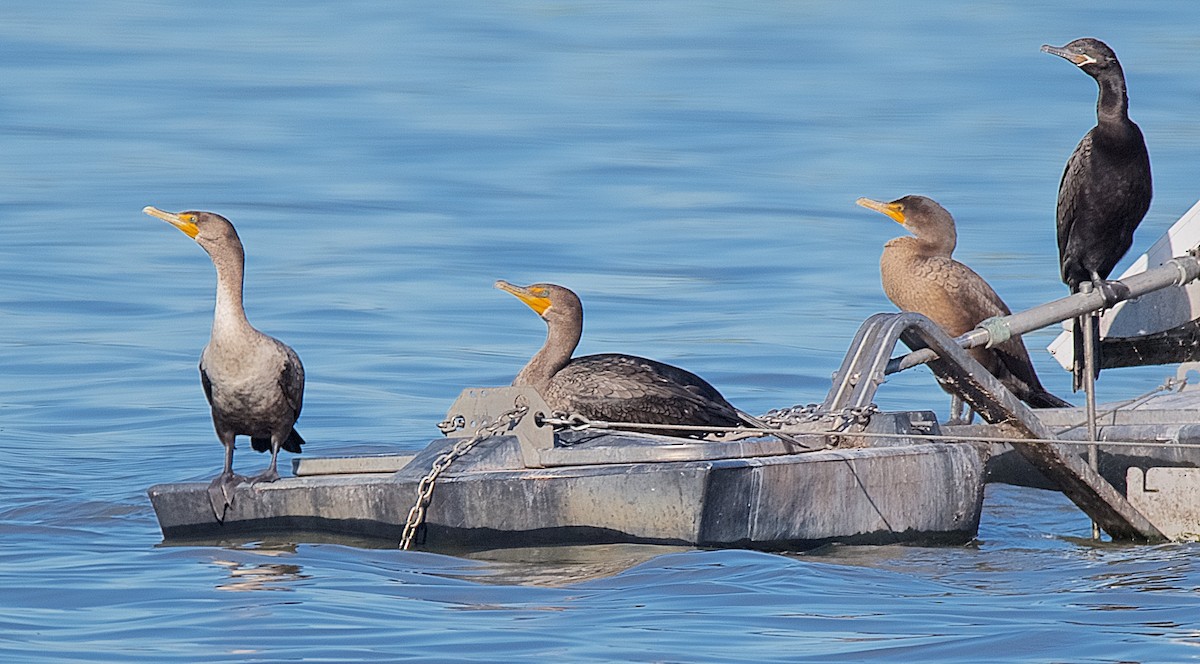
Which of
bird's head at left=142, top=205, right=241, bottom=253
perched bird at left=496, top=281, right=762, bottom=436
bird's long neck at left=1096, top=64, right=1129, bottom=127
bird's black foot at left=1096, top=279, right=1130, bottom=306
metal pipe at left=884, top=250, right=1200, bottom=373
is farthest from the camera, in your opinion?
bird's long neck at left=1096, top=64, right=1129, bottom=127

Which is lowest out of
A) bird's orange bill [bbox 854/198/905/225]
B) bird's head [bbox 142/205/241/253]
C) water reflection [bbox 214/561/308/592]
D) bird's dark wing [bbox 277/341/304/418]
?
water reflection [bbox 214/561/308/592]

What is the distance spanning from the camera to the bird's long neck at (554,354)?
9133 mm

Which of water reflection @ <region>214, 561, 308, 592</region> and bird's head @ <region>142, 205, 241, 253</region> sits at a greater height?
bird's head @ <region>142, 205, 241, 253</region>

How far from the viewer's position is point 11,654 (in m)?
6.14

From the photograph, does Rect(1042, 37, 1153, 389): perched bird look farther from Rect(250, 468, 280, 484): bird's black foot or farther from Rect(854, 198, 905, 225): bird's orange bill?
Rect(250, 468, 280, 484): bird's black foot

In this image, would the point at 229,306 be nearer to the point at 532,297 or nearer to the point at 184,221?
the point at 184,221

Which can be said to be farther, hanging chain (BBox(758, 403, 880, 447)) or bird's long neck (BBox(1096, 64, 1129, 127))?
bird's long neck (BBox(1096, 64, 1129, 127))

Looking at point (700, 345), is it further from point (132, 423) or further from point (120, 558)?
point (120, 558)

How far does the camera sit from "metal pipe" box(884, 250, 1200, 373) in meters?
7.93

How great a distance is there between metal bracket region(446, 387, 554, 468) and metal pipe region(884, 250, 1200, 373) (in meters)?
1.28

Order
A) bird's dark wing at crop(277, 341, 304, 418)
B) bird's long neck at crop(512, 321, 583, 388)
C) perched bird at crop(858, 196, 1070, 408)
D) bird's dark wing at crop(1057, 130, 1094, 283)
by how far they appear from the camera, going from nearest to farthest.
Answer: bird's dark wing at crop(277, 341, 304, 418)
bird's long neck at crop(512, 321, 583, 388)
bird's dark wing at crop(1057, 130, 1094, 283)
perched bird at crop(858, 196, 1070, 408)

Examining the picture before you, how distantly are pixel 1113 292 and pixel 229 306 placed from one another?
3.51m

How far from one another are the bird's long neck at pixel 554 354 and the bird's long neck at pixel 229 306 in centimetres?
123

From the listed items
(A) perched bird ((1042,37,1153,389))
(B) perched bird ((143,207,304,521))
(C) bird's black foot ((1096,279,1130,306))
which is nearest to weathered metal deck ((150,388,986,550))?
(B) perched bird ((143,207,304,521))
